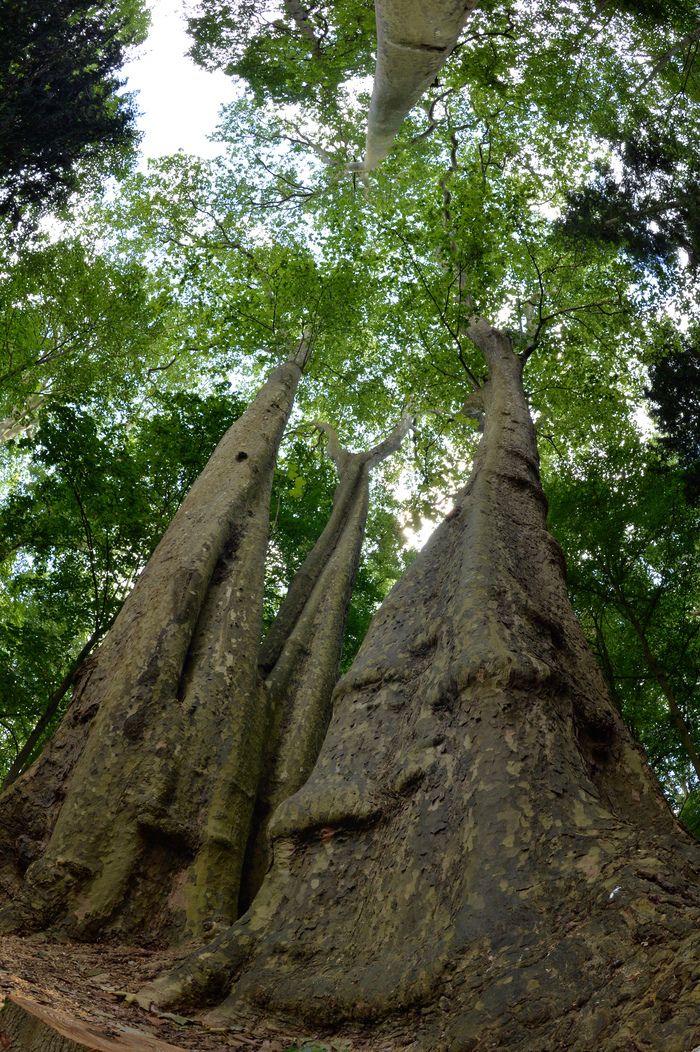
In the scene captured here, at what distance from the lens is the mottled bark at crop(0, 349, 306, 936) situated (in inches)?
161

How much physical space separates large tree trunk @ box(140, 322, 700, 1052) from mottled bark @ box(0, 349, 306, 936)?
1153 mm

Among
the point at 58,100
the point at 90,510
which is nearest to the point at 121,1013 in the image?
the point at 90,510

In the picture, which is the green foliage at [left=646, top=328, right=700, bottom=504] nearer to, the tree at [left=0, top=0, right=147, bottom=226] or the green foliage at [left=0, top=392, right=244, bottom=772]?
the green foliage at [left=0, top=392, right=244, bottom=772]

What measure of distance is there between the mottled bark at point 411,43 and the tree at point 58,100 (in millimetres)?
10994

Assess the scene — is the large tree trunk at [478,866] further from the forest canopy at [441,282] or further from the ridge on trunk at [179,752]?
the forest canopy at [441,282]

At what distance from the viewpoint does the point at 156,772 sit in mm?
4480

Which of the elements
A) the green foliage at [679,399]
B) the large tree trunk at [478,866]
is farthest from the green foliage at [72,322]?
the large tree trunk at [478,866]

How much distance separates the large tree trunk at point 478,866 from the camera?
212cm

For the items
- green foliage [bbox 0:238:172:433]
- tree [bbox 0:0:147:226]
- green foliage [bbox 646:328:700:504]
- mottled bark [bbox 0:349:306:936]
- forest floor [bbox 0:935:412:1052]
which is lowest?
forest floor [bbox 0:935:412:1052]

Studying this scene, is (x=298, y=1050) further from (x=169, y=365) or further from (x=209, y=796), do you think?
(x=169, y=365)

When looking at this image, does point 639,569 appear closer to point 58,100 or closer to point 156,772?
point 156,772

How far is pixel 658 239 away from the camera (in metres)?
13.1

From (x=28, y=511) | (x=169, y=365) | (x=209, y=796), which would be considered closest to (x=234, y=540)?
(x=209, y=796)

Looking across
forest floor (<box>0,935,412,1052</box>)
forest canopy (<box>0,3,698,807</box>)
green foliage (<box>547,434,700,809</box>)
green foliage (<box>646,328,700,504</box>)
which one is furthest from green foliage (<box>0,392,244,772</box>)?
green foliage (<box>646,328,700,504</box>)
